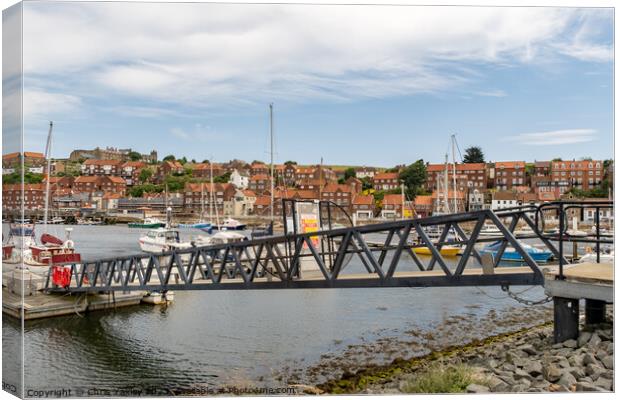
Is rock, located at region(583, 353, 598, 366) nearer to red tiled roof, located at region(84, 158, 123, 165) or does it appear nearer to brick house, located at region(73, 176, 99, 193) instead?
brick house, located at region(73, 176, 99, 193)

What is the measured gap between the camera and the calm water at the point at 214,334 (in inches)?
416

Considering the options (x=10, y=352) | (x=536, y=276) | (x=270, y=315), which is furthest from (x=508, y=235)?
(x=270, y=315)

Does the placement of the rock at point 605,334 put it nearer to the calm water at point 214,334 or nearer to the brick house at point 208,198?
the calm water at point 214,334

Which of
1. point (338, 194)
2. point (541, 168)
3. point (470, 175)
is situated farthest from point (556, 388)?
point (338, 194)

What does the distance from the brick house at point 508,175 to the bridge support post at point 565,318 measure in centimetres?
6674

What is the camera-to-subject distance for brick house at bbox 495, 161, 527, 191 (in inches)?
2857

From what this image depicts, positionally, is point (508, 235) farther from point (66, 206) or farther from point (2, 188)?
point (66, 206)

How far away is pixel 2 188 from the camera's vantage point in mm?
7492

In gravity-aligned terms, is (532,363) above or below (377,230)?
below

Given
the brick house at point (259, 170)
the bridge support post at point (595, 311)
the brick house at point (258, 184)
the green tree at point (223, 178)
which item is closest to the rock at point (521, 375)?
the bridge support post at point (595, 311)

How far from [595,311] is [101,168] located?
344ft

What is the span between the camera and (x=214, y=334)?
1370 cm

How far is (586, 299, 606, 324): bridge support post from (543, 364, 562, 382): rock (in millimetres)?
1616

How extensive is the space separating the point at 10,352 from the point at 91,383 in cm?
371
